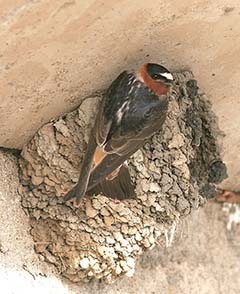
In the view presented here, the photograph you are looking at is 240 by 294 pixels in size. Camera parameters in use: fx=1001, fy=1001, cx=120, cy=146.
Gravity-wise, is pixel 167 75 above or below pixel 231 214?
above

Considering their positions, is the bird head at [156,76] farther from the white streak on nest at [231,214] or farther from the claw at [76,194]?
the white streak on nest at [231,214]

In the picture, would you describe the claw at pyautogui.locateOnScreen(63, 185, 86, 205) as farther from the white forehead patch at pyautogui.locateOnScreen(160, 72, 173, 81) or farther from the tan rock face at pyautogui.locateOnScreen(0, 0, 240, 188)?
the white forehead patch at pyautogui.locateOnScreen(160, 72, 173, 81)

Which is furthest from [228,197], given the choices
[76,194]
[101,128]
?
[76,194]

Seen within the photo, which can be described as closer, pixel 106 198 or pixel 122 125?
pixel 122 125

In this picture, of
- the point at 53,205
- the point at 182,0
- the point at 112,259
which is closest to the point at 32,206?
the point at 53,205

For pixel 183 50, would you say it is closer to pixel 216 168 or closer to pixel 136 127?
pixel 136 127

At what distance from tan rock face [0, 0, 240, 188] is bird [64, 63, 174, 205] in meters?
0.09

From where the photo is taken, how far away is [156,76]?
495cm

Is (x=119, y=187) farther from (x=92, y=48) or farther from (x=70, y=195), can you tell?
(x=92, y=48)

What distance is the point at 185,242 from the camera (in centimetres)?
561

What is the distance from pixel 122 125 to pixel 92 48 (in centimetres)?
59

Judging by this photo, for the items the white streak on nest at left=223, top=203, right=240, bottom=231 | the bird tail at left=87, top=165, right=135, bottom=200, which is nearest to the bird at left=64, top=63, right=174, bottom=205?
the bird tail at left=87, top=165, right=135, bottom=200

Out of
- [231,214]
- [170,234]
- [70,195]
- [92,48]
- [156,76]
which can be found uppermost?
[92,48]

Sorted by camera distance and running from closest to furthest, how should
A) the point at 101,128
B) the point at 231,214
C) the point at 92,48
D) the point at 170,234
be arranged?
the point at 92,48, the point at 101,128, the point at 170,234, the point at 231,214
